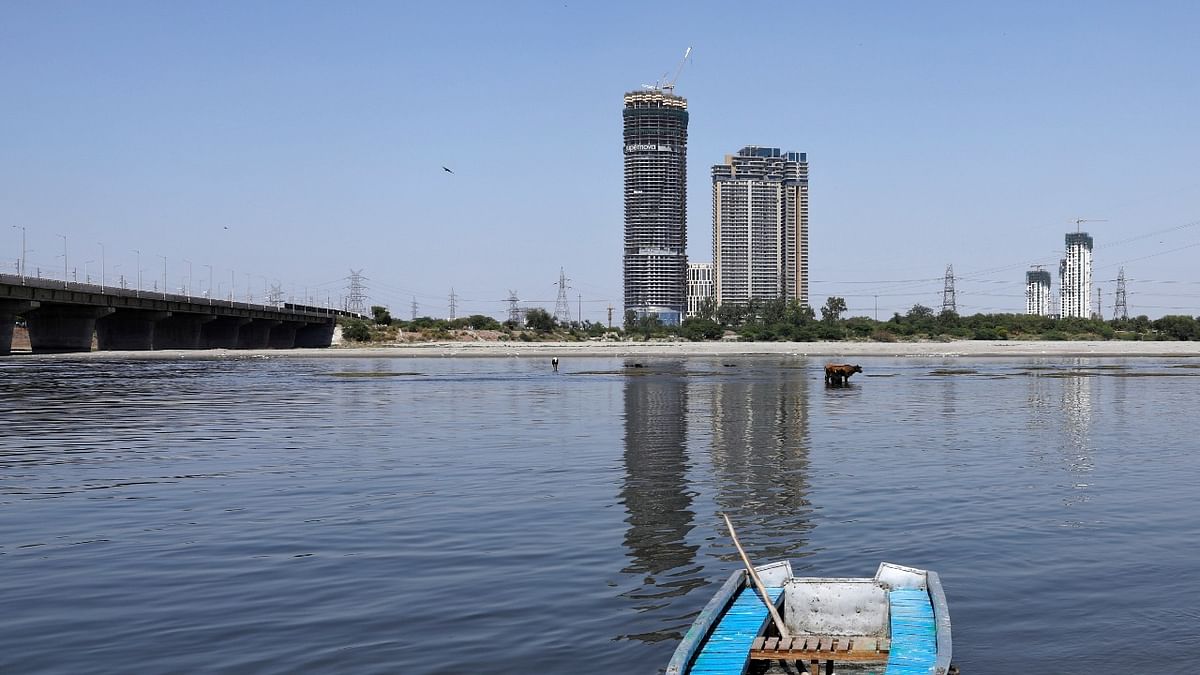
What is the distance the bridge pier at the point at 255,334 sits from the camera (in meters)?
177

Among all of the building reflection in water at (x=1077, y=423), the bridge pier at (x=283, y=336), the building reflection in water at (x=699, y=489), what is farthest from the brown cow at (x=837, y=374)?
the bridge pier at (x=283, y=336)

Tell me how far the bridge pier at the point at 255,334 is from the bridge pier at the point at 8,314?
187ft

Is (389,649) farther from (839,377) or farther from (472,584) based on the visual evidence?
(839,377)

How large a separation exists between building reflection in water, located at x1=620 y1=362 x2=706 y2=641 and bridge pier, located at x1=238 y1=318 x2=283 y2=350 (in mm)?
141398

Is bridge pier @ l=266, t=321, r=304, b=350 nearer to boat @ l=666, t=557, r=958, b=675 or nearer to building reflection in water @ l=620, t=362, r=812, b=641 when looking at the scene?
building reflection in water @ l=620, t=362, r=812, b=641

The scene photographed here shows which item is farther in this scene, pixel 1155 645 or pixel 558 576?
pixel 558 576

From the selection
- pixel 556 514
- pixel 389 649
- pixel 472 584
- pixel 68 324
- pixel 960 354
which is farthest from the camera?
pixel 960 354

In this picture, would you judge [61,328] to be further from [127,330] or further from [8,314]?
[8,314]

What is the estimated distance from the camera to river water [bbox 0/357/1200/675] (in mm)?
13305

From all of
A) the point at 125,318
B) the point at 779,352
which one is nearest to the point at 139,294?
the point at 125,318

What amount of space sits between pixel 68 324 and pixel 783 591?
442 feet

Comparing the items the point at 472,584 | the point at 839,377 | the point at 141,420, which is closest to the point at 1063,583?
the point at 472,584

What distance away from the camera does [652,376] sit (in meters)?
88.6

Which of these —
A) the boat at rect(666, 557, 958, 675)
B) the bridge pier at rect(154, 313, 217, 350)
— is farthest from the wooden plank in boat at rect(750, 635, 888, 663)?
the bridge pier at rect(154, 313, 217, 350)
